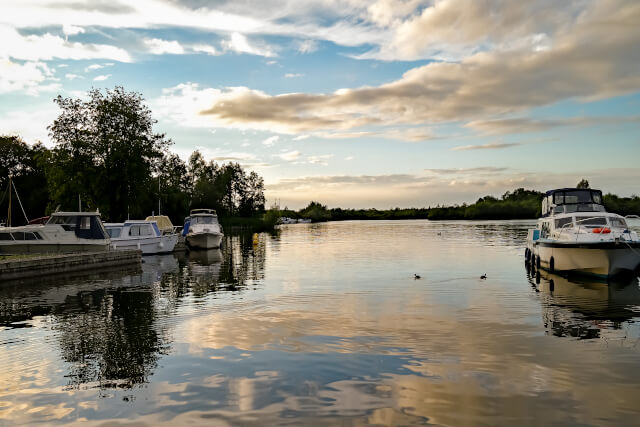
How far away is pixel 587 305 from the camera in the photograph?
60.9 ft

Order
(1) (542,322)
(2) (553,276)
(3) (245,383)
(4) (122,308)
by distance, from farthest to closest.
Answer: (2) (553,276)
(4) (122,308)
(1) (542,322)
(3) (245,383)

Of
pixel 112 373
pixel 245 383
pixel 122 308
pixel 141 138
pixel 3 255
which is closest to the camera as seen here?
pixel 245 383

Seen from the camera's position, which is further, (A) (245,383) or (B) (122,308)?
A: (B) (122,308)

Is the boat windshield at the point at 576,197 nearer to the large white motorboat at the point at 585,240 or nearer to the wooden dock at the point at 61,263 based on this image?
the large white motorboat at the point at 585,240

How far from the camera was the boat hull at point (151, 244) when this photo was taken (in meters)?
41.1

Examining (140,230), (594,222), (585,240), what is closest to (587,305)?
(585,240)

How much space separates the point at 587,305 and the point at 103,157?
1961 inches

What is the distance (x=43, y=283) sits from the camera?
82.5 ft

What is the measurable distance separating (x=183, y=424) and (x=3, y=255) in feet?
95.0

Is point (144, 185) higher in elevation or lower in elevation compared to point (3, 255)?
higher

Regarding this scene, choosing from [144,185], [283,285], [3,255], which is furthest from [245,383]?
[144,185]

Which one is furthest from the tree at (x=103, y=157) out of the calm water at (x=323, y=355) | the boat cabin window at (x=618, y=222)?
the boat cabin window at (x=618, y=222)

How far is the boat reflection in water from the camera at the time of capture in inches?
575

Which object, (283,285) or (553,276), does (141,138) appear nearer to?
(283,285)
